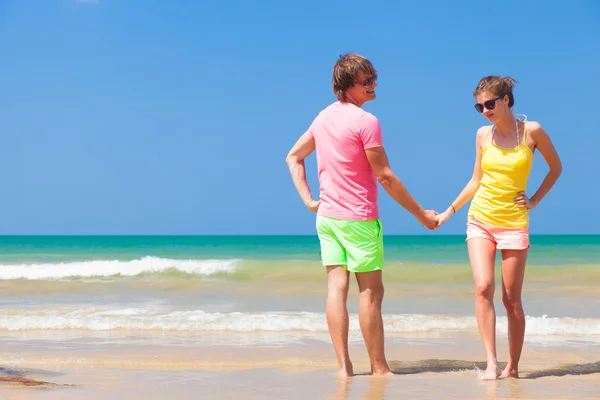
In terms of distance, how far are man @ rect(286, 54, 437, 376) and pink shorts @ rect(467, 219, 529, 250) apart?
424 millimetres

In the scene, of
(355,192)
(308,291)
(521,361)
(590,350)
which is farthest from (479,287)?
(308,291)

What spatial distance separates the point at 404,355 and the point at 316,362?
875 mm

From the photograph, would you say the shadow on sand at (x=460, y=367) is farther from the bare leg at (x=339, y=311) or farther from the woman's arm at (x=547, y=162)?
the woman's arm at (x=547, y=162)

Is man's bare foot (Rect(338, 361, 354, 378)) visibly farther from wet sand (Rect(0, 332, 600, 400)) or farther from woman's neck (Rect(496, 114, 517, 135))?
woman's neck (Rect(496, 114, 517, 135))

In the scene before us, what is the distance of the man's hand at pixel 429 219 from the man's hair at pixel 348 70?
0.88 m

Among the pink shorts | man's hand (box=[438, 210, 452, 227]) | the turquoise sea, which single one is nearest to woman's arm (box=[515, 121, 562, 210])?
the pink shorts

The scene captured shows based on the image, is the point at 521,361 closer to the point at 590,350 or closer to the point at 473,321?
the point at 590,350

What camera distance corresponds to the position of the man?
12.7 ft

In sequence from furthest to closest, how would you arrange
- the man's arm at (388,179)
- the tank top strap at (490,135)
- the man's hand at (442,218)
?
the man's hand at (442,218)
the tank top strap at (490,135)
the man's arm at (388,179)

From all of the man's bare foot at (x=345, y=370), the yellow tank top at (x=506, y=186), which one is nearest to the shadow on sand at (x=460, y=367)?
the man's bare foot at (x=345, y=370)

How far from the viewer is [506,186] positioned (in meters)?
4.09

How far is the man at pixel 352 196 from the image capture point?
388 cm

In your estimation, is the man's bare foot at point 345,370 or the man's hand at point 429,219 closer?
the man's bare foot at point 345,370

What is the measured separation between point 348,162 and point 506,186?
0.97m
